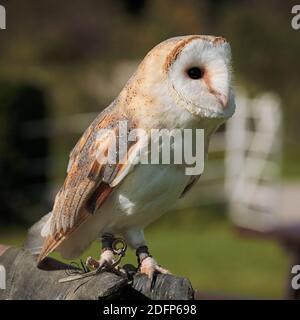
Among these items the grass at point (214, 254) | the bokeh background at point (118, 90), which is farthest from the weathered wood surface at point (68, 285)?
the grass at point (214, 254)

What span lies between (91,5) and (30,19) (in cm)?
139

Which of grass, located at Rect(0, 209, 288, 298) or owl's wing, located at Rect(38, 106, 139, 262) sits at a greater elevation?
owl's wing, located at Rect(38, 106, 139, 262)

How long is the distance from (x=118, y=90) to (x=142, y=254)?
383 inches

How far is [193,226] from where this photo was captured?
8680 millimetres

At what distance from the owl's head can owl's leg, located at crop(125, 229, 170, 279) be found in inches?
14.8

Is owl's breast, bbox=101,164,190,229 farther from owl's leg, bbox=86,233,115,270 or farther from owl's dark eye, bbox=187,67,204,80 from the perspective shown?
owl's dark eye, bbox=187,67,204,80

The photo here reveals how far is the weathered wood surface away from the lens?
1971 millimetres

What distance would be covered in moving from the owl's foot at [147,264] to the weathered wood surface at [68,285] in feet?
0.06

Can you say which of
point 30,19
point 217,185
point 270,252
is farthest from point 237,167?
point 30,19

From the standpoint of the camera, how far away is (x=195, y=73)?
1.96 metres

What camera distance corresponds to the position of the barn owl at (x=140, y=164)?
75.8 inches

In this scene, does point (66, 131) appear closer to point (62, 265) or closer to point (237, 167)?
point (237, 167)

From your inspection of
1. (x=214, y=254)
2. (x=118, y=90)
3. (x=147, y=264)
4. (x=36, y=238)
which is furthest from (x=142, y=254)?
(x=118, y=90)

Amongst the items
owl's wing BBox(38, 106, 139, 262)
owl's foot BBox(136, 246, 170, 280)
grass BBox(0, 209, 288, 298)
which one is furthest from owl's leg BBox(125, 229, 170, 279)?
→ grass BBox(0, 209, 288, 298)
